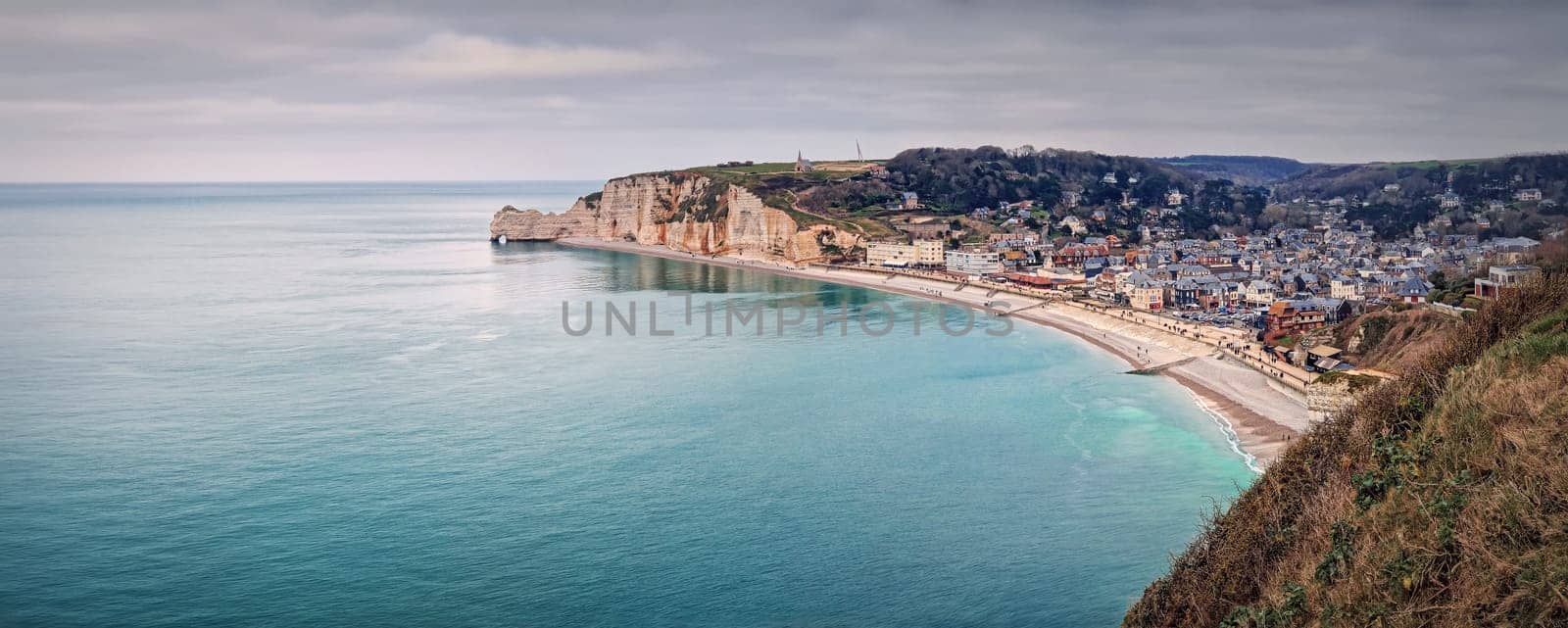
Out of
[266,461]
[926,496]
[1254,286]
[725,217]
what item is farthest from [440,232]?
[926,496]

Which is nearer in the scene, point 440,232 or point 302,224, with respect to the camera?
point 440,232

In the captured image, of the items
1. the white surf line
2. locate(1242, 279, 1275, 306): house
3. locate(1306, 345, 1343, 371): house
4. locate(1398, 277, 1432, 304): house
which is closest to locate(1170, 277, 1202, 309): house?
locate(1242, 279, 1275, 306): house

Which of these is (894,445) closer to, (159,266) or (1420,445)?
(1420,445)

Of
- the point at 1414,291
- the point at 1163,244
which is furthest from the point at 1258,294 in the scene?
the point at 1163,244

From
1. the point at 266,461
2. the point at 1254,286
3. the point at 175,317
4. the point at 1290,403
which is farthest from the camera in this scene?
the point at 1254,286

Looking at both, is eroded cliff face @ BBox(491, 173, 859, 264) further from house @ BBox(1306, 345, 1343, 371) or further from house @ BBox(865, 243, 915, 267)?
house @ BBox(1306, 345, 1343, 371)

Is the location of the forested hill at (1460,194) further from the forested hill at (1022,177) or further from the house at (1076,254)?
the house at (1076,254)
